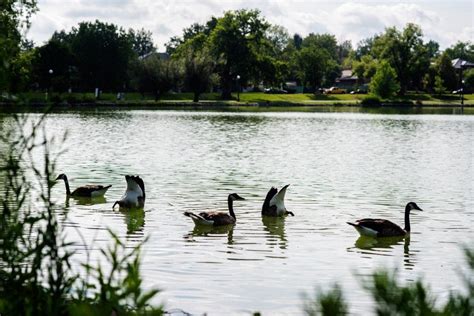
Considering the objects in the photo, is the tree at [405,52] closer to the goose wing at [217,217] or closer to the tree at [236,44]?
the tree at [236,44]

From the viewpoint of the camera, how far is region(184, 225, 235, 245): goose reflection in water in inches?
602

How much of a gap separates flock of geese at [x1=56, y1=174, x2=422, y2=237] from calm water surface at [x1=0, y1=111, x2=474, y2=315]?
222mm

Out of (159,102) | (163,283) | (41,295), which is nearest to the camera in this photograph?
(41,295)

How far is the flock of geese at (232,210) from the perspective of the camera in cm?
1540

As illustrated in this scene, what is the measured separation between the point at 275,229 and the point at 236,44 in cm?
10247

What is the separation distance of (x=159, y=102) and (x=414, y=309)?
93.5 metres

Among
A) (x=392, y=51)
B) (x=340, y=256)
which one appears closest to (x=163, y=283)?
(x=340, y=256)

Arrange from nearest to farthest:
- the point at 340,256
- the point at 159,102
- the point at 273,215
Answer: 1. the point at 340,256
2. the point at 273,215
3. the point at 159,102

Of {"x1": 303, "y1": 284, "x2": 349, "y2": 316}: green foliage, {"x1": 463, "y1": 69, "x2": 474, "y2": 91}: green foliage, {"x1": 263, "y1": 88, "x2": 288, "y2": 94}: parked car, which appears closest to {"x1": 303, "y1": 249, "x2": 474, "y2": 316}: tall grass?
{"x1": 303, "y1": 284, "x2": 349, "y2": 316}: green foliage

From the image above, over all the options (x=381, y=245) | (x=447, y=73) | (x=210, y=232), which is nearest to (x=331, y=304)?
(x=381, y=245)

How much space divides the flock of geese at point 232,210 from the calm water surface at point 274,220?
0.73 ft

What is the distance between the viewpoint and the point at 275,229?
16312 millimetres

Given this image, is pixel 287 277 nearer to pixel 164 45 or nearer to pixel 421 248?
pixel 421 248

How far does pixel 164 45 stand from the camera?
198 m
